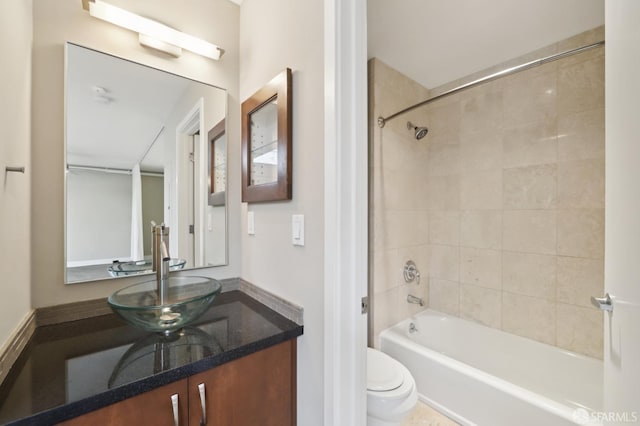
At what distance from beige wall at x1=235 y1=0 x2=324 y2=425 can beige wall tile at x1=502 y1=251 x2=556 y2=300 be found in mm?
1784

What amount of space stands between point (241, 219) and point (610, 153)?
1.62m

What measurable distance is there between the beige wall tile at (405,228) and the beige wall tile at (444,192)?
0.50ft

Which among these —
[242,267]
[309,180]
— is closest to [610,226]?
[309,180]

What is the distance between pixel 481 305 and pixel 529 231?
2.30 feet

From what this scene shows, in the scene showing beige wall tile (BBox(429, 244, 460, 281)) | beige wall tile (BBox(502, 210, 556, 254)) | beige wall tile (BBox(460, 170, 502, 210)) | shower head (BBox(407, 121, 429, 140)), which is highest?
shower head (BBox(407, 121, 429, 140))

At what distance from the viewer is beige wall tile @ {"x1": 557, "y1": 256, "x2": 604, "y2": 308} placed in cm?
163

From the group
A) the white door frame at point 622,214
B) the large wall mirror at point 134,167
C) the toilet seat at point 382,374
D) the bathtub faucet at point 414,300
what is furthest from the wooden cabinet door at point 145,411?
the bathtub faucet at point 414,300

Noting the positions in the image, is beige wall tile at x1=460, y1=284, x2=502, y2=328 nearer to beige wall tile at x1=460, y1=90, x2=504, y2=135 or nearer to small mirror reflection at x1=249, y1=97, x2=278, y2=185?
beige wall tile at x1=460, y1=90, x2=504, y2=135

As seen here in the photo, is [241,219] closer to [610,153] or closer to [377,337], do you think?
[377,337]

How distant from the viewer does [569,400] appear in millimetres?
1649

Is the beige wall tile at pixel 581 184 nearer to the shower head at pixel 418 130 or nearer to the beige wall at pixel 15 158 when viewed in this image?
the shower head at pixel 418 130

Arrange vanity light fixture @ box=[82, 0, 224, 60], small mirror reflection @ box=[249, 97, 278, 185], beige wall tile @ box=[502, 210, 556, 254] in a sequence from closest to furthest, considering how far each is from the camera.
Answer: vanity light fixture @ box=[82, 0, 224, 60] → small mirror reflection @ box=[249, 97, 278, 185] → beige wall tile @ box=[502, 210, 556, 254]

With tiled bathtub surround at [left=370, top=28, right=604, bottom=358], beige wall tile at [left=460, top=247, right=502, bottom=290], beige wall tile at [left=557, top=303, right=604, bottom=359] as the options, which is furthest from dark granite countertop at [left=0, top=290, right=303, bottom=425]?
beige wall tile at [left=557, top=303, right=604, bottom=359]

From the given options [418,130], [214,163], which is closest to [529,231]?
[418,130]
